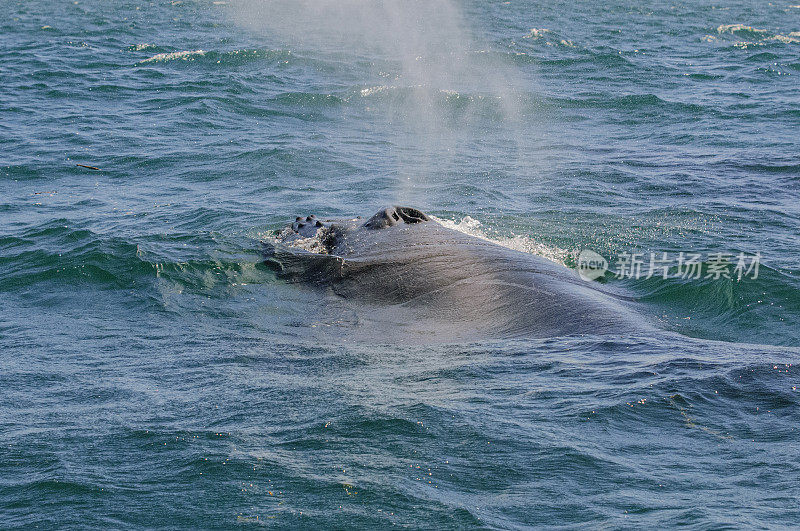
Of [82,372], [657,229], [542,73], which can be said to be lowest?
[82,372]

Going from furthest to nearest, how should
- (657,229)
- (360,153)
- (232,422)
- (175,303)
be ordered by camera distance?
(360,153)
(657,229)
(175,303)
(232,422)

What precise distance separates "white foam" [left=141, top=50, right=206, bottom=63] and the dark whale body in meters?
18.2

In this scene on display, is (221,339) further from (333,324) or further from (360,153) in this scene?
(360,153)

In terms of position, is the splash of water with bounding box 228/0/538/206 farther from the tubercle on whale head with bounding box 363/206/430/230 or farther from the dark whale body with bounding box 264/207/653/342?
the dark whale body with bounding box 264/207/653/342

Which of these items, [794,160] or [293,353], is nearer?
[293,353]

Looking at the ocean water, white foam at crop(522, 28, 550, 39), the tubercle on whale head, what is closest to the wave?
the ocean water

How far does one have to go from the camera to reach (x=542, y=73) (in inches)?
1088

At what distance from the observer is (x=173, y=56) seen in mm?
28250

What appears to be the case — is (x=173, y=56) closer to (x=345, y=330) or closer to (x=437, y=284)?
(x=437, y=284)

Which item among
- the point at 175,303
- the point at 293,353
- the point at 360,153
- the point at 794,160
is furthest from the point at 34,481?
the point at 794,160

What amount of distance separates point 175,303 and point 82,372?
7.50 ft

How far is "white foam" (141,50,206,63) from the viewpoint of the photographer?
2769cm

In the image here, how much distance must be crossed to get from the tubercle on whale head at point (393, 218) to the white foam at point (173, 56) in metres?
18.6

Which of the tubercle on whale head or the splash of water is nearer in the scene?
the tubercle on whale head
